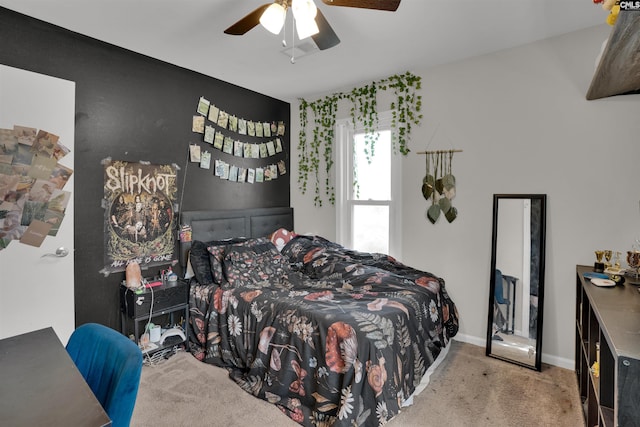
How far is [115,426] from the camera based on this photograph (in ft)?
3.39

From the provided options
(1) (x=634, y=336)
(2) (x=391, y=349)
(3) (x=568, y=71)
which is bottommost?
(2) (x=391, y=349)

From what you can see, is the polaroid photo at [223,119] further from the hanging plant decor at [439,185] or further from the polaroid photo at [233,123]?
the hanging plant decor at [439,185]

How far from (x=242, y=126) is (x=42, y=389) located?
312 cm

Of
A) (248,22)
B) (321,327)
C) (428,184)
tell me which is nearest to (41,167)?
(248,22)

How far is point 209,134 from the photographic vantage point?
3434mm

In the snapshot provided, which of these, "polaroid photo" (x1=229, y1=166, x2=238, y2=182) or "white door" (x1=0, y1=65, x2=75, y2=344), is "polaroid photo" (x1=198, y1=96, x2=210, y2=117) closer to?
"polaroid photo" (x1=229, y1=166, x2=238, y2=182)

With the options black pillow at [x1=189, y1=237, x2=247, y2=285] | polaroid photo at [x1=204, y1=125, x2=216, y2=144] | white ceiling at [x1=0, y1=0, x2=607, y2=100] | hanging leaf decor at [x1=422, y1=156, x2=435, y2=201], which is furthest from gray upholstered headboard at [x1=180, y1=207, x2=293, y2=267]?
hanging leaf decor at [x1=422, y1=156, x2=435, y2=201]

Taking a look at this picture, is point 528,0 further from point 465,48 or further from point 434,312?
point 434,312

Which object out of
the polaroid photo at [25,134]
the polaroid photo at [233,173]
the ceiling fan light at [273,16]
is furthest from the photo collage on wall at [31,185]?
the ceiling fan light at [273,16]

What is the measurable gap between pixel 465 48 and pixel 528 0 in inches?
27.9

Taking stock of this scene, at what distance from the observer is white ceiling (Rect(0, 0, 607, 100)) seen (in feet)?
7.26

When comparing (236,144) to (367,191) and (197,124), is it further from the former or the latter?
(367,191)

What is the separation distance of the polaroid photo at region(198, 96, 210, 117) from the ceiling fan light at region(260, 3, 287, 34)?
1.77 metres

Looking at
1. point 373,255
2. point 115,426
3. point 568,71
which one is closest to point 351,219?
point 373,255
